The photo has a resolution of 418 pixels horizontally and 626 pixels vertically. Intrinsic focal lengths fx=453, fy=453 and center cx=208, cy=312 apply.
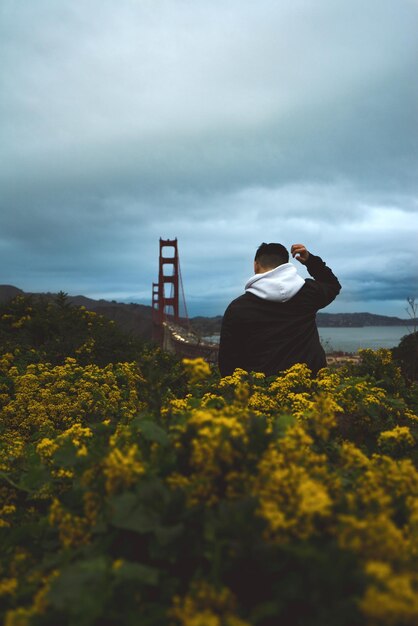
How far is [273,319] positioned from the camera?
16.6ft

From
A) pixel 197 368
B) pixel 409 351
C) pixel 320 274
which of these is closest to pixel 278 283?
pixel 320 274

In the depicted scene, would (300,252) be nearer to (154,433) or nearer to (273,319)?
(273,319)

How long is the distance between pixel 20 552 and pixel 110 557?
0.64 m

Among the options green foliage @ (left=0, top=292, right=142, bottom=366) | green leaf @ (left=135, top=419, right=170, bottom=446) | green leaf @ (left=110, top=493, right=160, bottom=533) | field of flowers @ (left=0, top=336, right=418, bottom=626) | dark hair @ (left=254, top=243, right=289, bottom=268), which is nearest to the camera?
field of flowers @ (left=0, top=336, right=418, bottom=626)

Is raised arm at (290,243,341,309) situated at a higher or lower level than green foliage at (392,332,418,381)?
higher

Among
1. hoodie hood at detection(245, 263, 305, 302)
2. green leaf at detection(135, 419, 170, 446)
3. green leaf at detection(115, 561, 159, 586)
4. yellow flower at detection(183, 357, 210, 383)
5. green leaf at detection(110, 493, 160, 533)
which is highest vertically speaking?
hoodie hood at detection(245, 263, 305, 302)

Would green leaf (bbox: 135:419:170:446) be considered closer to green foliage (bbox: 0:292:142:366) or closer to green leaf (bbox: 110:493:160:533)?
green leaf (bbox: 110:493:160:533)

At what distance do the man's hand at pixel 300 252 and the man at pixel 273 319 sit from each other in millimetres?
127

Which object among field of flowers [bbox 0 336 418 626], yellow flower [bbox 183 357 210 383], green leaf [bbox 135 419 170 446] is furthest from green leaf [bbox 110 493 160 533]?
yellow flower [bbox 183 357 210 383]

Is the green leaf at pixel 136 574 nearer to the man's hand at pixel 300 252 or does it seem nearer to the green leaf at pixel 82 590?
the green leaf at pixel 82 590

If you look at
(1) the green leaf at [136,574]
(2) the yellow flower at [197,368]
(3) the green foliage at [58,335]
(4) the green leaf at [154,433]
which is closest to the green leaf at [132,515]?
(1) the green leaf at [136,574]

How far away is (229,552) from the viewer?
1372 millimetres

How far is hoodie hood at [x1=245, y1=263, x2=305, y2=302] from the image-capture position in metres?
A: 4.92

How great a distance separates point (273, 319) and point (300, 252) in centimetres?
90
